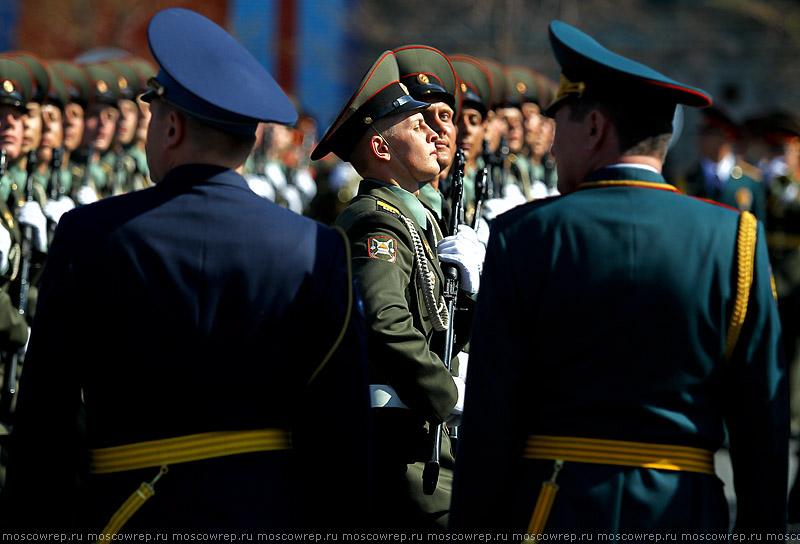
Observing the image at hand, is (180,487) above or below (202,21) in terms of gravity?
below

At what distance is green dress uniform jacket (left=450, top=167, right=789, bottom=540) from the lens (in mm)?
2490

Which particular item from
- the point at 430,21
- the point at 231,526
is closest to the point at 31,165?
the point at 231,526

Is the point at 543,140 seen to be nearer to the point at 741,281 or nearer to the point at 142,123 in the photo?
the point at 142,123

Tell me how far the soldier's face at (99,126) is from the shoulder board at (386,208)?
5082 millimetres

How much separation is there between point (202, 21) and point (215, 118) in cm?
30

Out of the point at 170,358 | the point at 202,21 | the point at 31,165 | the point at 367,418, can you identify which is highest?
the point at 202,21

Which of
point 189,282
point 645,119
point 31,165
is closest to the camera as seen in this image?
point 189,282

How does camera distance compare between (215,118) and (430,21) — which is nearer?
(215,118)

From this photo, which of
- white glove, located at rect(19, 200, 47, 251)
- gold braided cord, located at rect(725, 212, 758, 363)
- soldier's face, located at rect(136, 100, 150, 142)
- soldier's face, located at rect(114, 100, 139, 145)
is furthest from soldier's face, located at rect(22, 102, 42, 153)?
gold braided cord, located at rect(725, 212, 758, 363)

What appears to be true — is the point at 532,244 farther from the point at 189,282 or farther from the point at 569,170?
the point at 189,282

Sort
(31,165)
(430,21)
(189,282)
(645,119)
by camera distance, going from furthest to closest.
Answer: (430,21) → (31,165) → (645,119) → (189,282)

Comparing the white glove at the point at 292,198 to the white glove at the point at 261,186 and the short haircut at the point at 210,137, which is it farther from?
the short haircut at the point at 210,137

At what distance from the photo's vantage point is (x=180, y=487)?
2447 mm

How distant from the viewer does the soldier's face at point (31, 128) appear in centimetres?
623
